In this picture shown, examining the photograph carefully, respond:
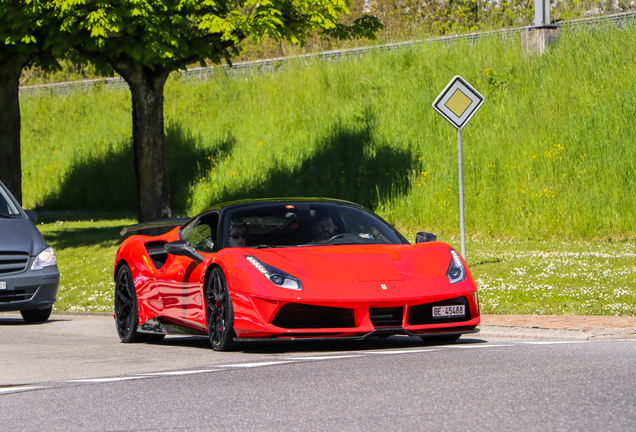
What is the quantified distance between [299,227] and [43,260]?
528 centimetres

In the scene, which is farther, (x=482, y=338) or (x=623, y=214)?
(x=623, y=214)

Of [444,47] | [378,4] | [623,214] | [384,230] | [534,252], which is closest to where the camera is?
[384,230]

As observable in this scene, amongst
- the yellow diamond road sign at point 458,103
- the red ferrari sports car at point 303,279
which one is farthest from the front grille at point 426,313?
the yellow diamond road sign at point 458,103

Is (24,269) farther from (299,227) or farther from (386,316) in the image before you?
(386,316)

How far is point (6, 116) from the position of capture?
85.1 ft

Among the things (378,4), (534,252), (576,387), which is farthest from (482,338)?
(378,4)

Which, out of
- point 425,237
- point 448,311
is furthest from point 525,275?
point 448,311

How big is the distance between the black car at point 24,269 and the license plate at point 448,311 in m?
6.59

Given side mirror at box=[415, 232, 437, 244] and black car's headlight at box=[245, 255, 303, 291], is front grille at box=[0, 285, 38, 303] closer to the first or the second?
black car's headlight at box=[245, 255, 303, 291]

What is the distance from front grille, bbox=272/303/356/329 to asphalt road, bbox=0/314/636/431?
275mm

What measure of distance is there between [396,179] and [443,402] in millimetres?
19228

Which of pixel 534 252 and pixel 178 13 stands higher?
pixel 178 13

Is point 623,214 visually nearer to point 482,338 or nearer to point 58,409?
point 482,338

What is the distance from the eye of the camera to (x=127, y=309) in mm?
10625
